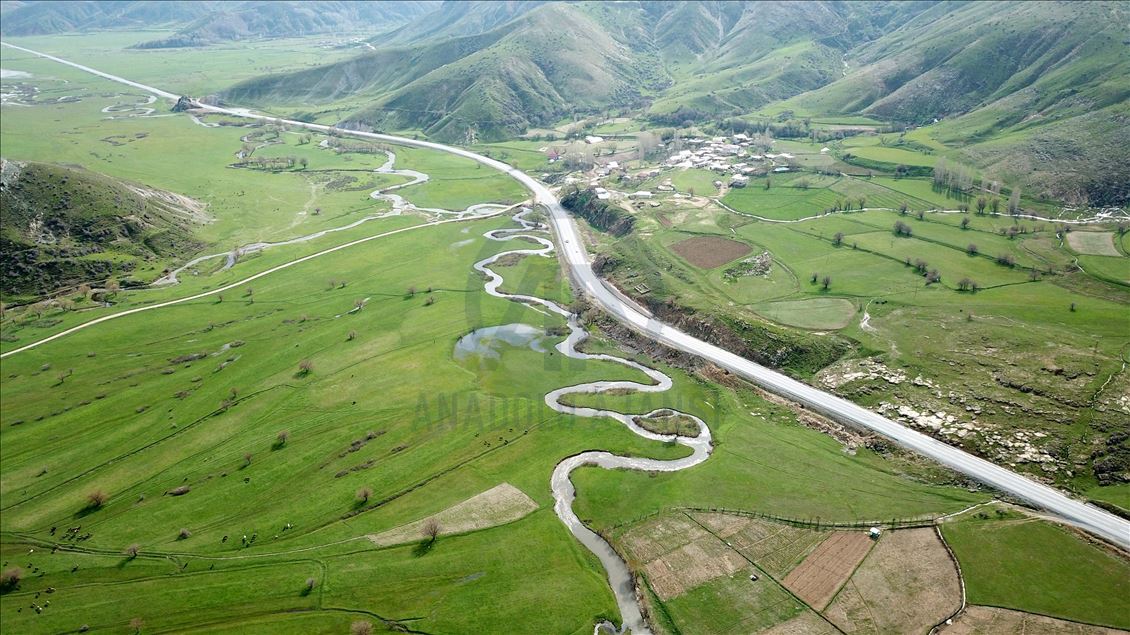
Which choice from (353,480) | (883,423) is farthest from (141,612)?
(883,423)

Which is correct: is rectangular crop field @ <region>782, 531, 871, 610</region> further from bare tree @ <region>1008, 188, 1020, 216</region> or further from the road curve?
bare tree @ <region>1008, 188, 1020, 216</region>

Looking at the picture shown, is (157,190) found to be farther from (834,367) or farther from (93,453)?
(834,367)

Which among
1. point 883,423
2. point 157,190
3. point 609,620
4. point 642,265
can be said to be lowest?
point 609,620

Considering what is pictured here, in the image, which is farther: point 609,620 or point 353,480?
point 353,480

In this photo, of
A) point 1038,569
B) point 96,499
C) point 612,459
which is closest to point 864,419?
point 1038,569

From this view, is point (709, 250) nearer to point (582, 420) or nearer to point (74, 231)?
point (582, 420)

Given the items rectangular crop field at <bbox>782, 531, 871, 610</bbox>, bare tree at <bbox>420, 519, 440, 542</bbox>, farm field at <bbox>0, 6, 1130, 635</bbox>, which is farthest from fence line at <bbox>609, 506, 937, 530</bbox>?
bare tree at <bbox>420, 519, 440, 542</bbox>
